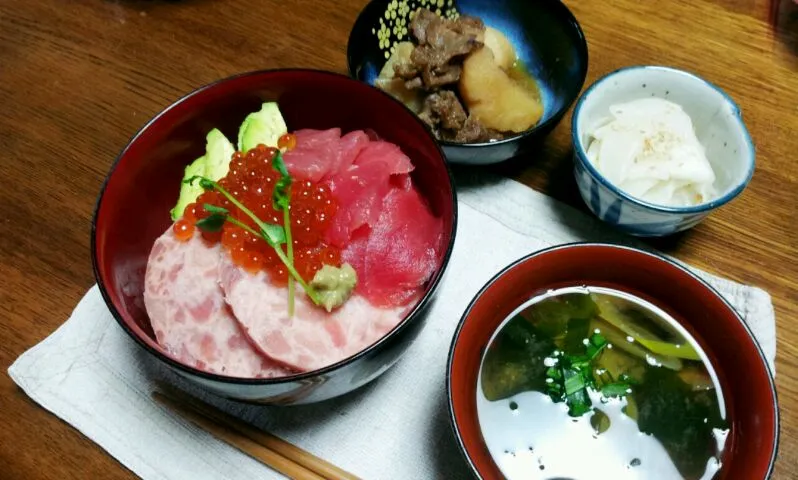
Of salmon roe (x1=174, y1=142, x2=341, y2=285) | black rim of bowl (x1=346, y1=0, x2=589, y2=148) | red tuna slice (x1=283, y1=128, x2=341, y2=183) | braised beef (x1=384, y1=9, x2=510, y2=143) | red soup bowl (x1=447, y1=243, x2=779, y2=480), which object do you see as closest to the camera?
red soup bowl (x1=447, y1=243, x2=779, y2=480)

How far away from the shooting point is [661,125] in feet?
4.72

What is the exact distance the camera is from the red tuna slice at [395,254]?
1142mm

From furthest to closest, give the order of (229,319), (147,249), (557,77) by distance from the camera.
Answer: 1. (557,77)
2. (147,249)
3. (229,319)

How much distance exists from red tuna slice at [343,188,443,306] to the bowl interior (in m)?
0.40

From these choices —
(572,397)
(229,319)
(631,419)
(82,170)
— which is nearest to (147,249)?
(229,319)

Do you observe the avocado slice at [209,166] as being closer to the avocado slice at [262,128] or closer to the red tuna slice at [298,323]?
the avocado slice at [262,128]

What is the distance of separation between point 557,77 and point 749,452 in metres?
0.95

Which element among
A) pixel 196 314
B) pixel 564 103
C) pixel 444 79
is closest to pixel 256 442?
pixel 196 314

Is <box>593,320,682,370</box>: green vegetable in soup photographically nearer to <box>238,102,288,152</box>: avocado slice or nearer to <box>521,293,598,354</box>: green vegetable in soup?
<box>521,293,598,354</box>: green vegetable in soup

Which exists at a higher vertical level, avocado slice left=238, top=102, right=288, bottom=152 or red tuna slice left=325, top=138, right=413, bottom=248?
avocado slice left=238, top=102, right=288, bottom=152

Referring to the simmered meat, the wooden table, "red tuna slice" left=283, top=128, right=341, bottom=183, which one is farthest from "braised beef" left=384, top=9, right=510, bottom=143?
"red tuna slice" left=283, top=128, right=341, bottom=183

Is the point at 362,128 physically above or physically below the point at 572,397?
above

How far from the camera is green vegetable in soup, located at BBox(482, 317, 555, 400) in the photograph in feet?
3.76

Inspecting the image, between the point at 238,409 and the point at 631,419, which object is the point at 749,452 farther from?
the point at 238,409
